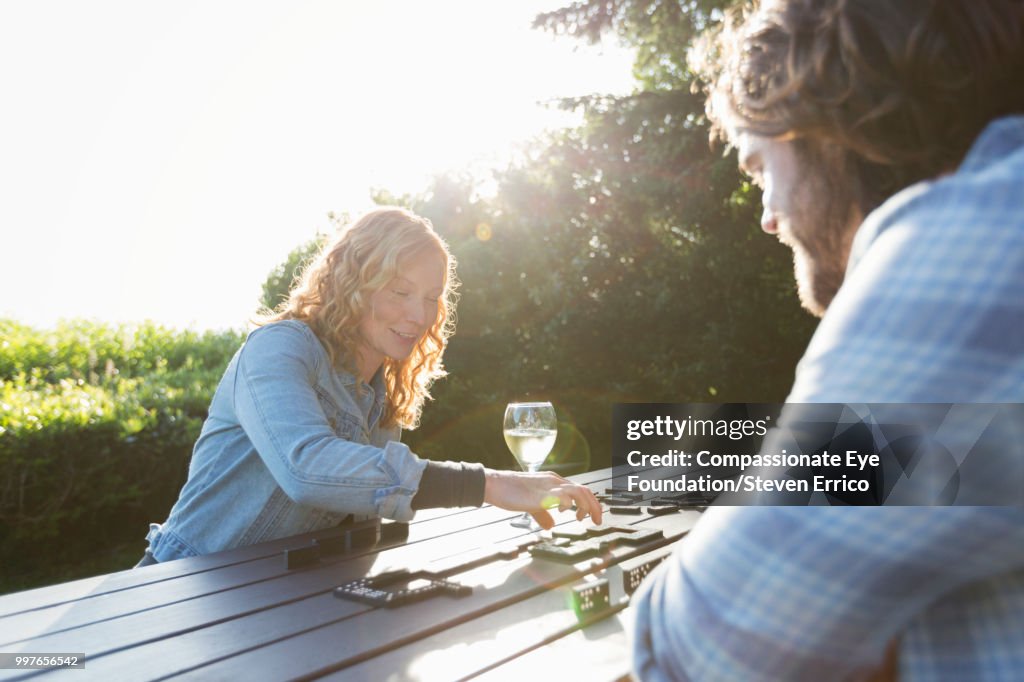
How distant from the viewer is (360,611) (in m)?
1.38

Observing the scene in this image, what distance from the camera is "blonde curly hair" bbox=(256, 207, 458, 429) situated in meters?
2.62

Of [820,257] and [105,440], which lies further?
[105,440]

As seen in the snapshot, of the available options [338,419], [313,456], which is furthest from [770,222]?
[338,419]

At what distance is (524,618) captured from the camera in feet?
4.40

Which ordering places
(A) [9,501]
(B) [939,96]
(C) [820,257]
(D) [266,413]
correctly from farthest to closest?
1. (A) [9,501]
2. (D) [266,413]
3. (C) [820,257]
4. (B) [939,96]

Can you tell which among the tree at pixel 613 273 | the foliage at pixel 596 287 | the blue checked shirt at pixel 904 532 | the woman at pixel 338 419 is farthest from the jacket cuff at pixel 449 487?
the tree at pixel 613 273

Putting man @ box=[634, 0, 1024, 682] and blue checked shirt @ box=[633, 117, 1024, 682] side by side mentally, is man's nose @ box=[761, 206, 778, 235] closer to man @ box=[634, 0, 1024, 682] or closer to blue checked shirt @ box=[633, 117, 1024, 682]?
man @ box=[634, 0, 1024, 682]

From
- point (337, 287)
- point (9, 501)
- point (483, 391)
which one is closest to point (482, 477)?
point (337, 287)

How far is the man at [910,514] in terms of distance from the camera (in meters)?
0.65

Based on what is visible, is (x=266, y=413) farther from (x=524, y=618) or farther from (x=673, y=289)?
(x=673, y=289)

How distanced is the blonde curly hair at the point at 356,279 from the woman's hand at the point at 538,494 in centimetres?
80

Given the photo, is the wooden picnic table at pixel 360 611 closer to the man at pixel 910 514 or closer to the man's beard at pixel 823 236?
the man at pixel 910 514

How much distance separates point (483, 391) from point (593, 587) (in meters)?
7.69

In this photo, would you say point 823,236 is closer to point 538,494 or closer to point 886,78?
point 886,78
